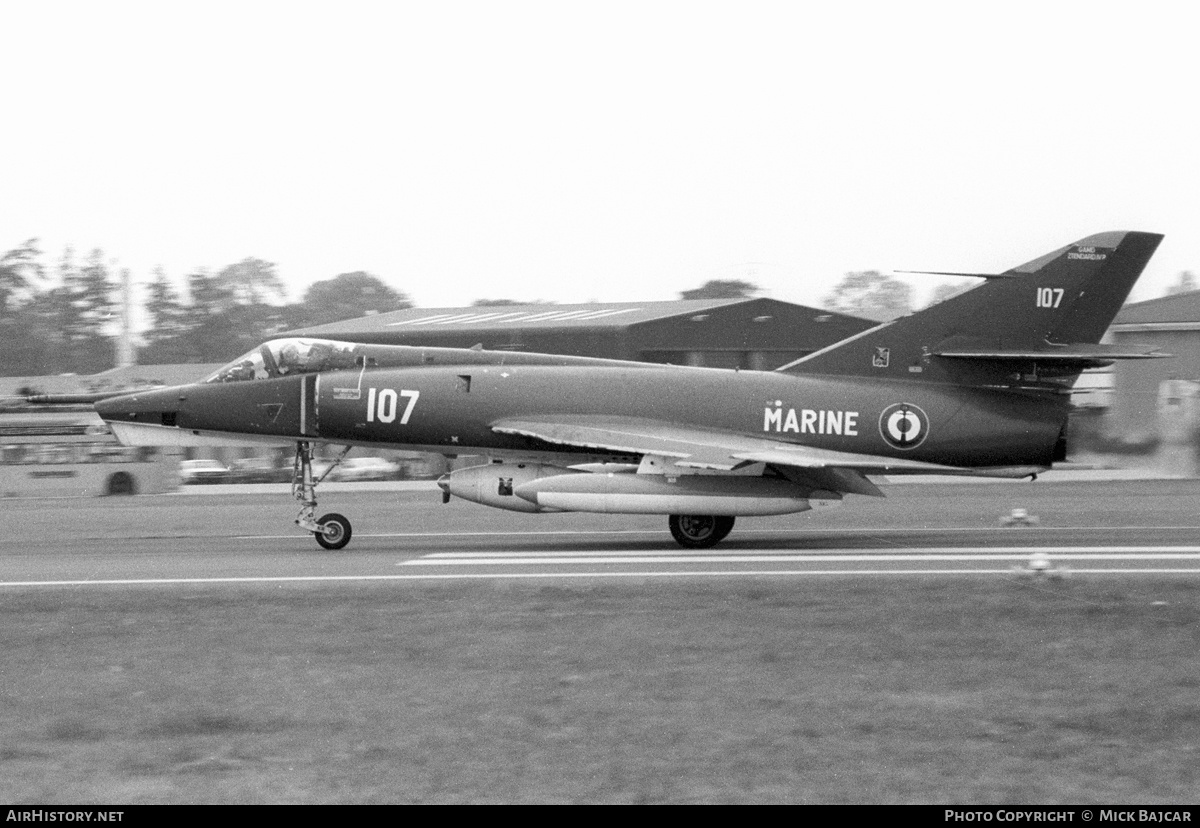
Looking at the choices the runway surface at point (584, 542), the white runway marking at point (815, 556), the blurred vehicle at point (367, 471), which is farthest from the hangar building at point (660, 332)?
the white runway marking at point (815, 556)

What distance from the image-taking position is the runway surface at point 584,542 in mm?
14594

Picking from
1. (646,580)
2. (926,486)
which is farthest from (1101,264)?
(926,486)

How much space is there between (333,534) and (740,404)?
5.47m

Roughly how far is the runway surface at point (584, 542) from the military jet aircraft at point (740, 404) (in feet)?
3.22

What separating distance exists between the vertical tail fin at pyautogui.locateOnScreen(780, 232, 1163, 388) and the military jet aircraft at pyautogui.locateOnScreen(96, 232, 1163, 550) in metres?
0.02

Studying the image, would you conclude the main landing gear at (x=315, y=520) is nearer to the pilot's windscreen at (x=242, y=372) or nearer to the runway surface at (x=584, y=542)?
the runway surface at (x=584, y=542)

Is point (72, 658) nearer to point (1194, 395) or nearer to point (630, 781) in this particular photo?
point (630, 781)

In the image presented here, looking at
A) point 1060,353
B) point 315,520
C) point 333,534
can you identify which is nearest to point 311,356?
A: point 315,520

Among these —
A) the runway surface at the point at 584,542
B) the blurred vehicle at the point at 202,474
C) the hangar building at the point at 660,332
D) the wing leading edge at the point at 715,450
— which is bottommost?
the blurred vehicle at the point at 202,474

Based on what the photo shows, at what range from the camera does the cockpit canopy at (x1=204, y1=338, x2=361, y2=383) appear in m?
18.0

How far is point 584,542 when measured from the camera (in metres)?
18.0

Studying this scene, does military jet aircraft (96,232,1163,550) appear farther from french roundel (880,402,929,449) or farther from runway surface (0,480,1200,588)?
runway surface (0,480,1200,588)

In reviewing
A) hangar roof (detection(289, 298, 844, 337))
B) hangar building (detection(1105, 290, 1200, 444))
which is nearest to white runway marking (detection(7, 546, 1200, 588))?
hangar building (detection(1105, 290, 1200, 444))
